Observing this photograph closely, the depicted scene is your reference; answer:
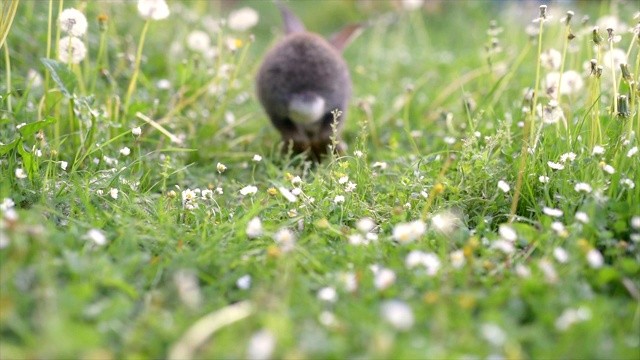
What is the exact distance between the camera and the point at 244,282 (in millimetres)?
2025

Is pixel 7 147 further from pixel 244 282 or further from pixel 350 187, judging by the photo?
pixel 350 187

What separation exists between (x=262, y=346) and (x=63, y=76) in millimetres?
1855

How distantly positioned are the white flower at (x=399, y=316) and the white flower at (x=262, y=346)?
0.91 feet

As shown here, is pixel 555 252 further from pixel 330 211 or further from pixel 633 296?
pixel 330 211

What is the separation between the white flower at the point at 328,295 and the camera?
6.23 ft

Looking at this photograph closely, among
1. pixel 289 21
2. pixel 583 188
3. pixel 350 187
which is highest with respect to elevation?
pixel 289 21

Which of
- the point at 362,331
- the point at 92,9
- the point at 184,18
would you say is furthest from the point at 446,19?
the point at 362,331

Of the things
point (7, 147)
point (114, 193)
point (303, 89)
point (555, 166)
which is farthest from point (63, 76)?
point (555, 166)

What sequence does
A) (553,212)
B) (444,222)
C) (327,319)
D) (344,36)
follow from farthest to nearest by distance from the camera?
1. (344,36)
2. (553,212)
3. (444,222)
4. (327,319)

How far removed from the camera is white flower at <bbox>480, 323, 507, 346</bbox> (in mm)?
1606

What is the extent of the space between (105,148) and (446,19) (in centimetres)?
517

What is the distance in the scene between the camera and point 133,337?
164 centimetres

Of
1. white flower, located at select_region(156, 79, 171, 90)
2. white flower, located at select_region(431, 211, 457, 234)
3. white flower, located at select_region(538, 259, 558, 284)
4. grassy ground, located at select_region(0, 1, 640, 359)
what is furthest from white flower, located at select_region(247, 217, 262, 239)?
white flower, located at select_region(156, 79, 171, 90)

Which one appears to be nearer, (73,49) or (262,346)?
(262,346)
